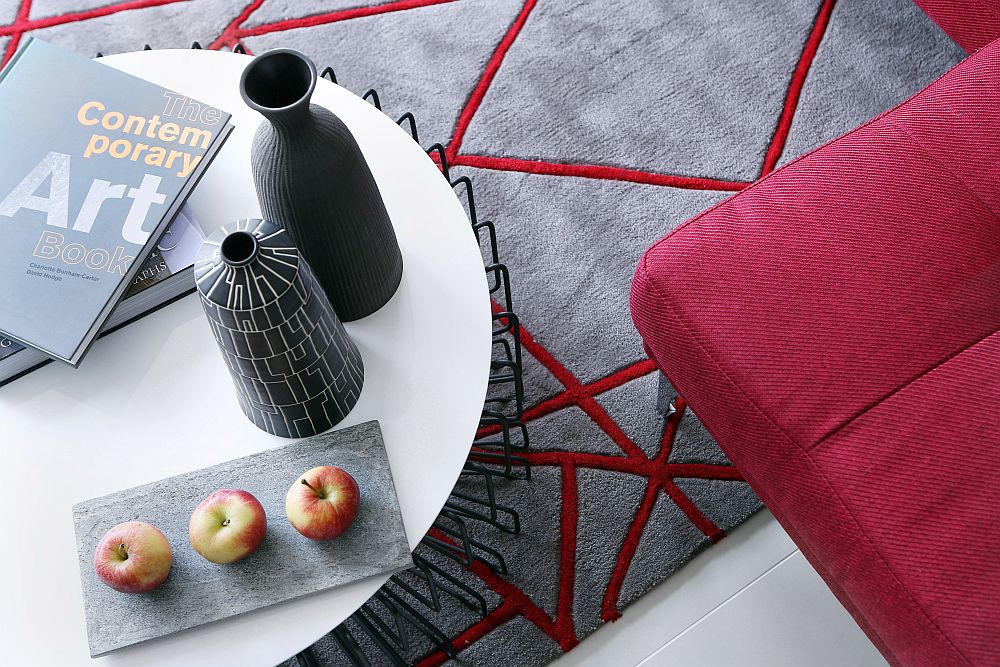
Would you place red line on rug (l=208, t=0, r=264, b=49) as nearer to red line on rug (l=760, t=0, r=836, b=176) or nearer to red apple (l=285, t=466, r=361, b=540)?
red line on rug (l=760, t=0, r=836, b=176)

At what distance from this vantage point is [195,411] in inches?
31.9

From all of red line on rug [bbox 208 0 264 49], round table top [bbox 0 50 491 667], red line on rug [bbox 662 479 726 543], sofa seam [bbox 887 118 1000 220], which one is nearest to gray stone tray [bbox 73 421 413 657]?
round table top [bbox 0 50 491 667]

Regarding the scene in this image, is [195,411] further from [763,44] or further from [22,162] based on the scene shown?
[763,44]

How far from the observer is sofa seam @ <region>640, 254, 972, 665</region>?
0.73 meters

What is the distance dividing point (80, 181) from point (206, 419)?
0.27 meters

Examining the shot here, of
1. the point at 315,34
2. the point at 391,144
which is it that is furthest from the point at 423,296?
the point at 315,34

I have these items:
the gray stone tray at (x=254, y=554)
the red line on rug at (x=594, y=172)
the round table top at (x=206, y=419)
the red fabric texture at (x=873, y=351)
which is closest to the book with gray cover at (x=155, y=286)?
the round table top at (x=206, y=419)

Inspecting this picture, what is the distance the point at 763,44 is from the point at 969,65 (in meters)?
0.55

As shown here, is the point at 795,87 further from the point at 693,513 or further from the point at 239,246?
the point at 239,246

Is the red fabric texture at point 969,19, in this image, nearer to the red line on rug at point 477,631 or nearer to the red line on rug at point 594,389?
the red line on rug at point 594,389

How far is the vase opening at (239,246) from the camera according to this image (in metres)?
0.62

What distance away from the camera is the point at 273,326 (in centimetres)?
64

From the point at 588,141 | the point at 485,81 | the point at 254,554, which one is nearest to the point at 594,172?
the point at 588,141

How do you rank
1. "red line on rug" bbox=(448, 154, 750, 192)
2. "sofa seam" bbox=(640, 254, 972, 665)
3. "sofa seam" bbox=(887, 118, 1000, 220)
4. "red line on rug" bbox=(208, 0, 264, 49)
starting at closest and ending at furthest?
1. "sofa seam" bbox=(640, 254, 972, 665)
2. "sofa seam" bbox=(887, 118, 1000, 220)
3. "red line on rug" bbox=(448, 154, 750, 192)
4. "red line on rug" bbox=(208, 0, 264, 49)
